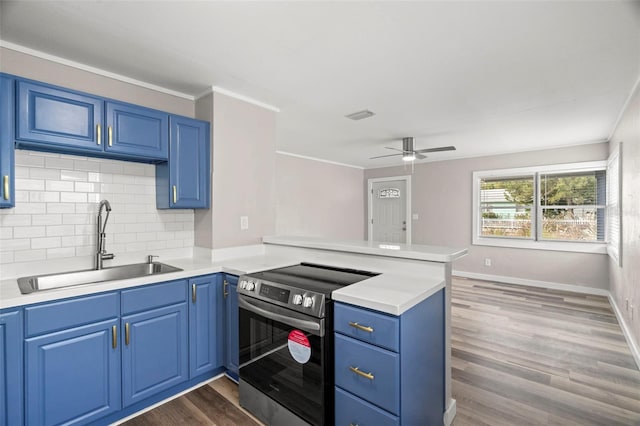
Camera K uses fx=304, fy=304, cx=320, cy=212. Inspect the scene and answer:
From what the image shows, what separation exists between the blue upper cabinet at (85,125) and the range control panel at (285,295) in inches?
50.9

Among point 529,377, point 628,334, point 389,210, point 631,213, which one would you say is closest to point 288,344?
point 529,377

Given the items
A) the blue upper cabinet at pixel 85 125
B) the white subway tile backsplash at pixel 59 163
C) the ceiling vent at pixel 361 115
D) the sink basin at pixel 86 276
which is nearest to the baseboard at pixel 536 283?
the ceiling vent at pixel 361 115

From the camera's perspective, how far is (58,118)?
1.95 metres

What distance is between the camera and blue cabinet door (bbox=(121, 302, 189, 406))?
1940 millimetres

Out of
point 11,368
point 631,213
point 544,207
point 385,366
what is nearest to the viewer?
point 385,366

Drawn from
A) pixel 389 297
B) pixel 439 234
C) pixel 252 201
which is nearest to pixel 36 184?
pixel 252 201

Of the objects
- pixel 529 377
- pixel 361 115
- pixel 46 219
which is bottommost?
pixel 529 377

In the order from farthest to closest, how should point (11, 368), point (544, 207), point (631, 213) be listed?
point (544, 207)
point (631, 213)
point (11, 368)

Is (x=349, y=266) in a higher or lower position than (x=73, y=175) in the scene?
lower

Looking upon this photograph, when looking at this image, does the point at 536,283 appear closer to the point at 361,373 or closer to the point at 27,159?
the point at 361,373

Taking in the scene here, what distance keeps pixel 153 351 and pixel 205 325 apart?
0.37 meters

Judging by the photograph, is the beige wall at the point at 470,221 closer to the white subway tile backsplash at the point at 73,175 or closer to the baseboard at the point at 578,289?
the baseboard at the point at 578,289

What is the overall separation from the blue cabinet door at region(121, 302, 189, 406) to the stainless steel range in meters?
0.47

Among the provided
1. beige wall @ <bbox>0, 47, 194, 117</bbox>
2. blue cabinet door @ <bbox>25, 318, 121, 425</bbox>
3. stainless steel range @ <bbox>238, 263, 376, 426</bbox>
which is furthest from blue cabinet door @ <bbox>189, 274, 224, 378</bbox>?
beige wall @ <bbox>0, 47, 194, 117</bbox>
